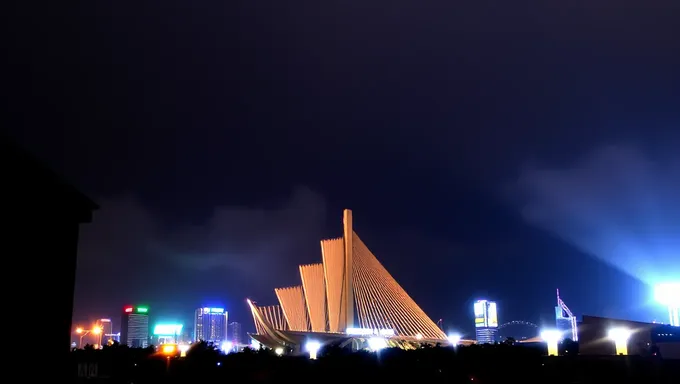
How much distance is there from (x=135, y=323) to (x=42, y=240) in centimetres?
18239

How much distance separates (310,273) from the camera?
62.4 meters

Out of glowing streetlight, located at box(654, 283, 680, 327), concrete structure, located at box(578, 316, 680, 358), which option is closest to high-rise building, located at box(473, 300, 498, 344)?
glowing streetlight, located at box(654, 283, 680, 327)

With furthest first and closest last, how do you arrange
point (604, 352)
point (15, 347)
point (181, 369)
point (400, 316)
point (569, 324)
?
point (569, 324) < point (400, 316) < point (604, 352) < point (181, 369) < point (15, 347)

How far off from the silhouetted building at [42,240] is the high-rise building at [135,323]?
590 feet

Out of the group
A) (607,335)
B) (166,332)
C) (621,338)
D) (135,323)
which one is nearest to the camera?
(621,338)

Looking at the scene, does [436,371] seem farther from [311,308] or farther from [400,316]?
[311,308]

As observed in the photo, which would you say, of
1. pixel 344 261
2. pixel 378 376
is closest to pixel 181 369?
pixel 378 376

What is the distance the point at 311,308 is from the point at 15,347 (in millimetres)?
53563

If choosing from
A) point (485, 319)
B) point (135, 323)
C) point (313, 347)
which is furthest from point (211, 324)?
point (313, 347)

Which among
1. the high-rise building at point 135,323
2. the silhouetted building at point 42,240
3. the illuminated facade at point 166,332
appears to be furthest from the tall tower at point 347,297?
the high-rise building at point 135,323

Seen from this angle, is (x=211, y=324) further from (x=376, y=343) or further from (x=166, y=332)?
(x=376, y=343)

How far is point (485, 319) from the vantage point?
181 m

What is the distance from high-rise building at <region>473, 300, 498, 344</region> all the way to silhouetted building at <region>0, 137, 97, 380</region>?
17882 centimetres

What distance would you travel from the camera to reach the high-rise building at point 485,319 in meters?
181
